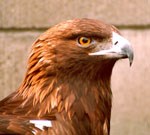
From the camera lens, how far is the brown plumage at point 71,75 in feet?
14.6

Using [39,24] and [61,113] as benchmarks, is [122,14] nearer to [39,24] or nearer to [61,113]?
[39,24]

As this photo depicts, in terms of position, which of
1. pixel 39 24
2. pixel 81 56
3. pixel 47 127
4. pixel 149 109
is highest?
pixel 39 24

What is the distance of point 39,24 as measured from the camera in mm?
6512

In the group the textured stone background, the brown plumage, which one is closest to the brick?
the textured stone background

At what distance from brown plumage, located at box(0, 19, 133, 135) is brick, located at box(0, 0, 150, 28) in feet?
6.43

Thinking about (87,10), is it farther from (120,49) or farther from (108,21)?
(120,49)

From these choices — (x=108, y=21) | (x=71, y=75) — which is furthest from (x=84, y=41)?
(x=108, y=21)

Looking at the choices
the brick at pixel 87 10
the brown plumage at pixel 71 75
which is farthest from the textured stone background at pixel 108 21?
the brown plumage at pixel 71 75

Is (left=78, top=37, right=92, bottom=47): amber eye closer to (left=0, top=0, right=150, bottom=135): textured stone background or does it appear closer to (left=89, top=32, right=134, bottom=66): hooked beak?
(left=89, top=32, right=134, bottom=66): hooked beak

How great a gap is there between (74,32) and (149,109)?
2244mm

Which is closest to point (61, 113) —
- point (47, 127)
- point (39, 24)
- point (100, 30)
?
point (47, 127)

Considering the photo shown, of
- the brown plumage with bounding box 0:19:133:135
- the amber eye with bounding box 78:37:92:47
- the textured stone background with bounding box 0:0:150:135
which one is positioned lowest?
the brown plumage with bounding box 0:19:133:135

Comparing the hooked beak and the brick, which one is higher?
the brick

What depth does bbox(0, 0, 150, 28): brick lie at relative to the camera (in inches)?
255
